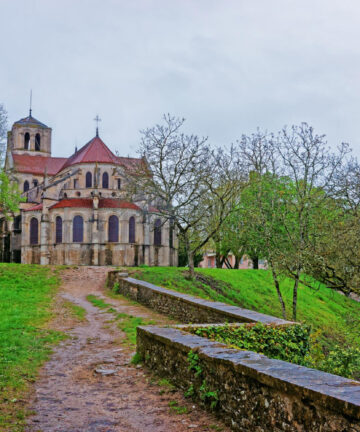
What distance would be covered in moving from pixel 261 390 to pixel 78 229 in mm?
40407

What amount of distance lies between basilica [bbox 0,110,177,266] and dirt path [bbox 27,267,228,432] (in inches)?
1177

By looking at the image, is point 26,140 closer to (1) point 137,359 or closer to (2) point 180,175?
(2) point 180,175

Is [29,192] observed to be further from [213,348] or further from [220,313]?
[213,348]

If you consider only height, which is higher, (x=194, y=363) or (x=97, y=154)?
(x=97, y=154)

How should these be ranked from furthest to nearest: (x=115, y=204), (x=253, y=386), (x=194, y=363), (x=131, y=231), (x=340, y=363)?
(x=131, y=231), (x=115, y=204), (x=340, y=363), (x=194, y=363), (x=253, y=386)

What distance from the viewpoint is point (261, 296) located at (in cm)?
3073

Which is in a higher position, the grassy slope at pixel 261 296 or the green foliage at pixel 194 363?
the green foliage at pixel 194 363

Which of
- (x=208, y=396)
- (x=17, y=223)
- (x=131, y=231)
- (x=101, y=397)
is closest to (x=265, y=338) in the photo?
(x=208, y=396)

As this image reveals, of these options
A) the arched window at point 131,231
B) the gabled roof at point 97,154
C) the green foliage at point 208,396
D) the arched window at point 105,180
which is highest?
the gabled roof at point 97,154

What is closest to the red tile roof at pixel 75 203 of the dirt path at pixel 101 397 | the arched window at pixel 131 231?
the arched window at pixel 131 231

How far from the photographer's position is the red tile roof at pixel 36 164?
5953 centimetres

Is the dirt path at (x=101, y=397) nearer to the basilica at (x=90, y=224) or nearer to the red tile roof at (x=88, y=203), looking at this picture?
the basilica at (x=90, y=224)

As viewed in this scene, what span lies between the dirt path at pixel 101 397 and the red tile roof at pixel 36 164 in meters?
51.8

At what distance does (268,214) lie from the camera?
69.9 feet
